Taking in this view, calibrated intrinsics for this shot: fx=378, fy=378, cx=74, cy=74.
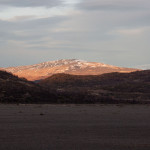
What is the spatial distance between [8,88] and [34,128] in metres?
24.5

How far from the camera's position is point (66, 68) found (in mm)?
142000

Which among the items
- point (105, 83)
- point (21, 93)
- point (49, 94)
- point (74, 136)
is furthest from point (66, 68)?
point (74, 136)

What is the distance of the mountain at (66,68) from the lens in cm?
13362

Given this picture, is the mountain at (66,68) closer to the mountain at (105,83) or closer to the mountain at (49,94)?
the mountain at (105,83)

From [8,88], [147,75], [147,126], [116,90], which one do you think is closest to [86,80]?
[147,75]

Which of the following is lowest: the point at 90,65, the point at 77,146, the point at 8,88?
the point at 77,146

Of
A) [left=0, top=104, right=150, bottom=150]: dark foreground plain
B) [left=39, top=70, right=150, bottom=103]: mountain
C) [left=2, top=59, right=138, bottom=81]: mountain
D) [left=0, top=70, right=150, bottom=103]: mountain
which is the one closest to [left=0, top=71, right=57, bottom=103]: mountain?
[left=0, top=70, right=150, bottom=103]: mountain

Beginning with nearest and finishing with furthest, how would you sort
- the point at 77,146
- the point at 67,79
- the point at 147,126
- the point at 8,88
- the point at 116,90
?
the point at 77,146
the point at 147,126
the point at 8,88
the point at 116,90
the point at 67,79

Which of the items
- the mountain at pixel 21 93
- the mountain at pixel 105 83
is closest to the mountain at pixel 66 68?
the mountain at pixel 105 83

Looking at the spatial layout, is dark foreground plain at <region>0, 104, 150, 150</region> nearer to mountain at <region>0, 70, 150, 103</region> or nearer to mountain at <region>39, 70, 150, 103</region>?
mountain at <region>0, 70, 150, 103</region>

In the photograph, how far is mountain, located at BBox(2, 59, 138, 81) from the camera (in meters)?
134

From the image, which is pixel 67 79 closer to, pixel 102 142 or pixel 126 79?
pixel 126 79

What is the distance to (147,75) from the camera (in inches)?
2717

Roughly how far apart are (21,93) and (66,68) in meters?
106
